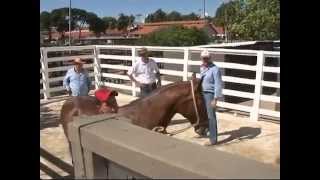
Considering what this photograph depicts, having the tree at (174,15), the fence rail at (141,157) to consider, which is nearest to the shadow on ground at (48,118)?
the fence rail at (141,157)

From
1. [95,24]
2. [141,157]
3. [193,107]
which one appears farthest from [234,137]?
[95,24]

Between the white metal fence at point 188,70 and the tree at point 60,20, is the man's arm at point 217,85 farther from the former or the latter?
the tree at point 60,20

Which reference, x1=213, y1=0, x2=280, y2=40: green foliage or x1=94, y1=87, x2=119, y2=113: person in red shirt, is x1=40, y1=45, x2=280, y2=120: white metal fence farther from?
x1=213, y1=0, x2=280, y2=40: green foliage

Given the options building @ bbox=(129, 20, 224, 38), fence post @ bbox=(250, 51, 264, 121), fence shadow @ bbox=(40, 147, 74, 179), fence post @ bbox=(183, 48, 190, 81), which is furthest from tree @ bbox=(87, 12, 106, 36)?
fence shadow @ bbox=(40, 147, 74, 179)

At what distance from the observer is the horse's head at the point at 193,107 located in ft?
18.9

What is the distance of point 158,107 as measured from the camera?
203 inches

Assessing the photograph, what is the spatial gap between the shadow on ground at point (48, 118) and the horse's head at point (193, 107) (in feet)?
12.0

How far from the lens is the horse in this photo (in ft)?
16.0
